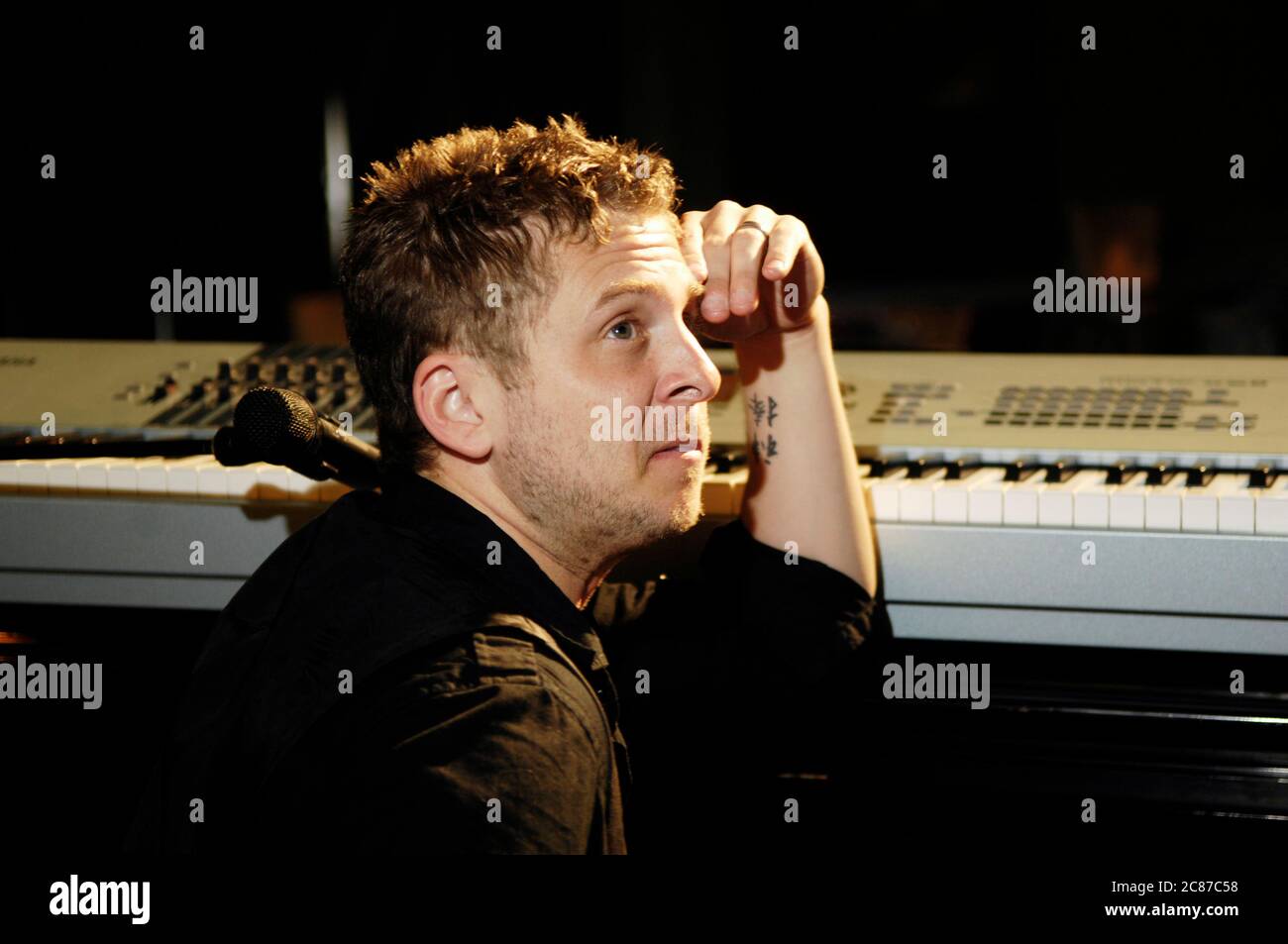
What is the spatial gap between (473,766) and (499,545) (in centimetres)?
36

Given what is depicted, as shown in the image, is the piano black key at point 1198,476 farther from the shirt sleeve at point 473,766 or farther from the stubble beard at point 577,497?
the shirt sleeve at point 473,766

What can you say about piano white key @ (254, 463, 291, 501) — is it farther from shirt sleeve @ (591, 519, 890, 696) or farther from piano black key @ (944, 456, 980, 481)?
piano black key @ (944, 456, 980, 481)

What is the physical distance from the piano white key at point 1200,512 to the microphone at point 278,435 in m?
1.02

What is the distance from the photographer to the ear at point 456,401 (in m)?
1.40

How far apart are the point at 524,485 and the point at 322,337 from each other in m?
1.37

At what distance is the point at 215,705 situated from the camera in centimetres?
120

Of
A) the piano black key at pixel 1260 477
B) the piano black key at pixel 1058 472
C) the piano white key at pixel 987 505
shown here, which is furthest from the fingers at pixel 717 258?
the piano black key at pixel 1260 477

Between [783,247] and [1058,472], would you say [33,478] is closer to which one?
[783,247]
